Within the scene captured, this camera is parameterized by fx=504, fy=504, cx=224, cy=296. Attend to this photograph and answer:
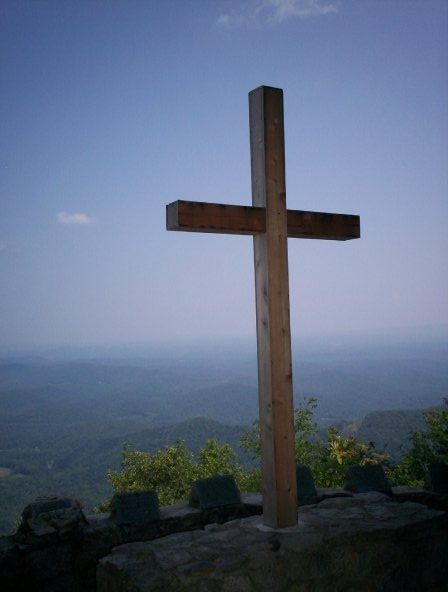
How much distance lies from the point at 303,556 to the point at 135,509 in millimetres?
1195

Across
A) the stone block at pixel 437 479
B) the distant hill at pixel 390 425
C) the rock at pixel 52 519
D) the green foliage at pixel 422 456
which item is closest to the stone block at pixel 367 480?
the stone block at pixel 437 479

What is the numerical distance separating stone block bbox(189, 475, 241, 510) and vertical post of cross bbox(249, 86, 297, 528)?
1.58 ft

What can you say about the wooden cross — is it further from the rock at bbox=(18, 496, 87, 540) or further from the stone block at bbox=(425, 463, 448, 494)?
the stone block at bbox=(425, 463, 448, 494)

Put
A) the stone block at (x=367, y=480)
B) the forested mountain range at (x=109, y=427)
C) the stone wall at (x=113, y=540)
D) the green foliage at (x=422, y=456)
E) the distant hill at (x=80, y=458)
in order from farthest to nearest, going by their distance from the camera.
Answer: the distant hill at (x=80, y=458)
the forested mountain range at (x=109, y=427)
the green foliage at (x=422, y=456)
the stone block at (x=367, y=480)
the stone wall at (x=113, y=540)

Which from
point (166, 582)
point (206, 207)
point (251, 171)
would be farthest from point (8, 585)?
point (251, 171)

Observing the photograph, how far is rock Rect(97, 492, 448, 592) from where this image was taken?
2814 millimetres

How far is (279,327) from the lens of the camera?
11.2 feet

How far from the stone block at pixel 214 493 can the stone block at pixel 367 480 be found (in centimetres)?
108

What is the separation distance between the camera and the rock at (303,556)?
111 inches

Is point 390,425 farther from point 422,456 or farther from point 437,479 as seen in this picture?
point 437,479

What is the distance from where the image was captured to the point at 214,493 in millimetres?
3795

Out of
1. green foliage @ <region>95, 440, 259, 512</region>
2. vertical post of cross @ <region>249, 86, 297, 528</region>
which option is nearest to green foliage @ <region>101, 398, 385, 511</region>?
green foliage @ <region>95, 440, 259, 512</region>

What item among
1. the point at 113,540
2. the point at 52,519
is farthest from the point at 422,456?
the point at 52,519

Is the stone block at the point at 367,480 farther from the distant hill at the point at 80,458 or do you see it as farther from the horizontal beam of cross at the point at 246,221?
the distant hill at the point at 80,458
